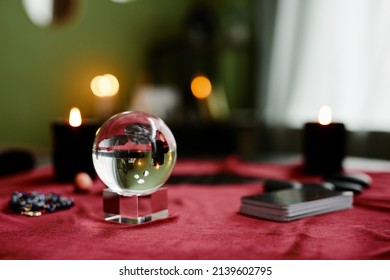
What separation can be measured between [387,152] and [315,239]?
1.97 meters

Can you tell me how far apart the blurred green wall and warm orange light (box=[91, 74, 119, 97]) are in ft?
0.12

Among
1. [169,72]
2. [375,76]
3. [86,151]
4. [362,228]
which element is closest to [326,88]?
[375,76]

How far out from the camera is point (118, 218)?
0.81m

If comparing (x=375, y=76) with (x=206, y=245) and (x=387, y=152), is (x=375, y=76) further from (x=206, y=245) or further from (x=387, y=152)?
(x=206, y=245)

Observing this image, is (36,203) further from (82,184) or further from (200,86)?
(200,86)

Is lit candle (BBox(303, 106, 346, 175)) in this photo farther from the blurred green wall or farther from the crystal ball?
the blurred green wall

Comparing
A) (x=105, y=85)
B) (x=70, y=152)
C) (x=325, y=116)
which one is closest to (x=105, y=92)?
(x=105, y=85)

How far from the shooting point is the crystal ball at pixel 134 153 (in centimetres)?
75

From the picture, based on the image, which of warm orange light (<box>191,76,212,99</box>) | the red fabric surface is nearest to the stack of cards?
the red fabric surface

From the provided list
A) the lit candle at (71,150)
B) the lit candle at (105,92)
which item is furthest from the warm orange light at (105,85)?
the lit candle at (71,150)

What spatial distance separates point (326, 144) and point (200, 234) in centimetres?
61

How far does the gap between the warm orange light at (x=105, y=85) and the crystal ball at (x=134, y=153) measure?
2.42 meters

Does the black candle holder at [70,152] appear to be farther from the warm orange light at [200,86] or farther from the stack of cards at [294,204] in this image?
the warm orange light at [200,86]

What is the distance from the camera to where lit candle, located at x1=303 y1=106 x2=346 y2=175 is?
1209mm
